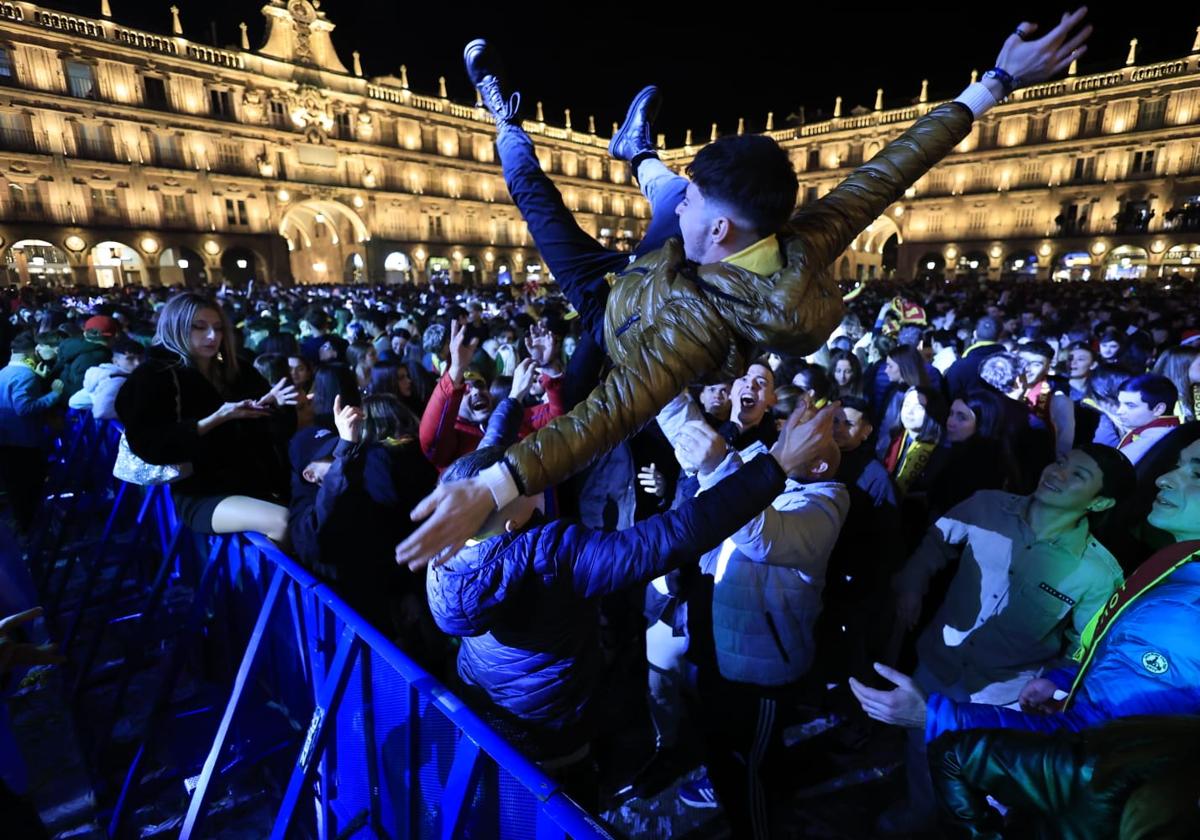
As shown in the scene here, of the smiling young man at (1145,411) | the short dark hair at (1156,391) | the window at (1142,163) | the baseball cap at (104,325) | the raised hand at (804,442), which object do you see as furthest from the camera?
the window at (1142,163)

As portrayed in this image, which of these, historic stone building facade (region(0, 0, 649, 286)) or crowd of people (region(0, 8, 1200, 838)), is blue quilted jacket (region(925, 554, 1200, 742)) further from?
historic stone building facade (region(0, 0, 649, 286))

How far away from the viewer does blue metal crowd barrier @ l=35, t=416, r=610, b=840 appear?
1.62m

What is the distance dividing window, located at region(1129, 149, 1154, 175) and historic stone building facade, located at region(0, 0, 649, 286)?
3533 centimetres

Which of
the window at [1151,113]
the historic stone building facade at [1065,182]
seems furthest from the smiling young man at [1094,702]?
the window at [1151,113]

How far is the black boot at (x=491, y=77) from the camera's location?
2.28 metres

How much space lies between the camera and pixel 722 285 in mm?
1541

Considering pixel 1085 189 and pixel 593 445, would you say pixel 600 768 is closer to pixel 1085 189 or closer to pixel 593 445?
pixel 593 445

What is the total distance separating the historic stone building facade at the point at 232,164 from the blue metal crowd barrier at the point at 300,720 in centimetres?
2289

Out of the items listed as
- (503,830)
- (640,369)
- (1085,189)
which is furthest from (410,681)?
(1085,189)

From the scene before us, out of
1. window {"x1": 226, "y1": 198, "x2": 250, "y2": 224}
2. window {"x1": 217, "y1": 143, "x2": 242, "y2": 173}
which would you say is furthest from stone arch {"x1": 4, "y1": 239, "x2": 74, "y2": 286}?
window {"x1": 217, "y1": 143, "x2": 242, "y2": 173}

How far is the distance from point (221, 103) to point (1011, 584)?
146ft

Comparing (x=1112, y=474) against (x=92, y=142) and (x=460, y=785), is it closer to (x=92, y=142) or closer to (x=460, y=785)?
(x=460, y=785)

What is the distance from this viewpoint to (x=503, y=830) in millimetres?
1594

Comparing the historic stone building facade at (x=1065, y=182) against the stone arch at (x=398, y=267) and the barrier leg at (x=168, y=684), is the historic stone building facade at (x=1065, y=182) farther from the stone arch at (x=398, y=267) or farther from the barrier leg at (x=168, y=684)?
the barrier leg at (x=168, y=684)
